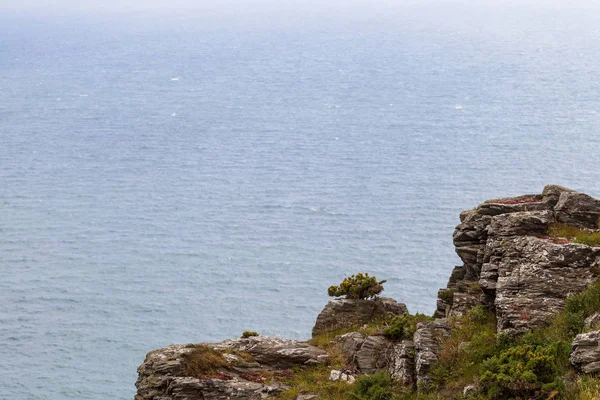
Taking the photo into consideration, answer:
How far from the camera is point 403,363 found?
34.9 metres

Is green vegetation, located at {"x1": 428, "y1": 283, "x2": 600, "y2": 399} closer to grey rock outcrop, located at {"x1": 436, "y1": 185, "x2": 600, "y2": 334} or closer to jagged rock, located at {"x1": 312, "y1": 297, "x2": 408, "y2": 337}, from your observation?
grey rock outcrop, located at {"x1": 436, "y1": 185, "x2": 600, "y2": 334}

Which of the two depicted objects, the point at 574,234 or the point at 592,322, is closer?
the point at 592,322

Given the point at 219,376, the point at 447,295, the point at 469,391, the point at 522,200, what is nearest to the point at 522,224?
the point at 522,200

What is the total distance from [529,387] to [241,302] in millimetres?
110770

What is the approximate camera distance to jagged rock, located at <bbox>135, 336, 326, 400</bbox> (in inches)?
1455

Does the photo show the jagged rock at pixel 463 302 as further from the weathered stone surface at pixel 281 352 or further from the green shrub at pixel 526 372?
the green shrub at pixel 526 372

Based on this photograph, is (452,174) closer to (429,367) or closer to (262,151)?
(262,151)

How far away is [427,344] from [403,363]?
136 centimetres

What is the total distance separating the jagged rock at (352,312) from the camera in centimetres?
4278

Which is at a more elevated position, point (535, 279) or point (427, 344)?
point (535, 279)

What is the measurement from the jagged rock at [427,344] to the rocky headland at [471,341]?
0.16 feet

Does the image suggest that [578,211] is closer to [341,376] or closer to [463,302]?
[463,302]

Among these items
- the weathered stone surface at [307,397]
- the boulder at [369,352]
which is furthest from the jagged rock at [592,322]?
the weathered stone surface at [307,397]

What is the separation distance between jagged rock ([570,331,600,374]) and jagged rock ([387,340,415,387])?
25.4ft
